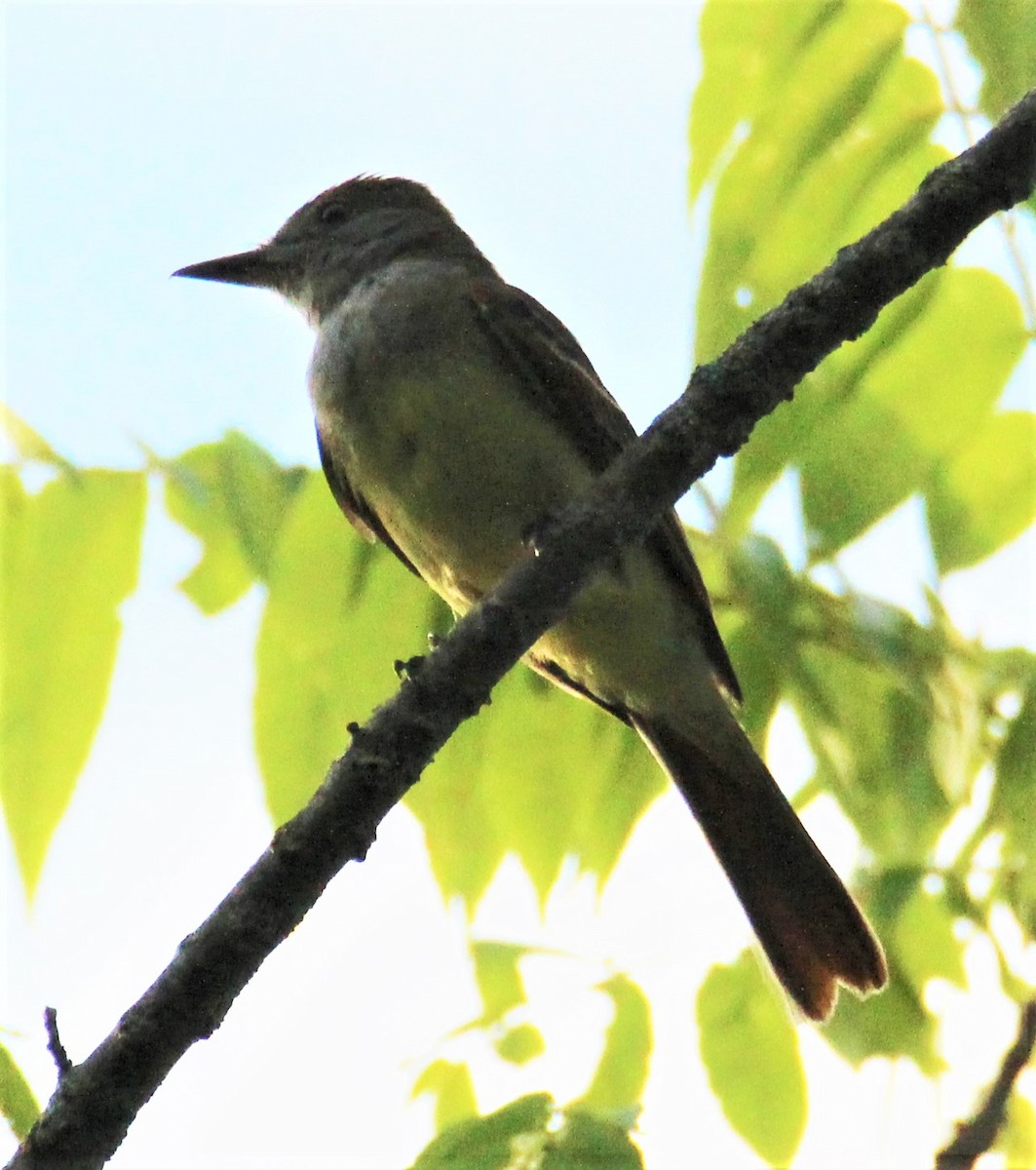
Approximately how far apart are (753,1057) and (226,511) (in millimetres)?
1566

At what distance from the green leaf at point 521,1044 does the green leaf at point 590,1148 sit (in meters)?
0.70

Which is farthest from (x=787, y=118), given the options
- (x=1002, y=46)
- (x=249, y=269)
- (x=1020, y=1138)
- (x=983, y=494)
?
(x=249, y=269)

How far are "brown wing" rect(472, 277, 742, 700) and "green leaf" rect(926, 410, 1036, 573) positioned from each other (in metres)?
0.68

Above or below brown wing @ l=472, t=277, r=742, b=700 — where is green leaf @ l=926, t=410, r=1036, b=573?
below

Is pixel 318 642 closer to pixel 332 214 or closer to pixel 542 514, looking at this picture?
pixel 542 514

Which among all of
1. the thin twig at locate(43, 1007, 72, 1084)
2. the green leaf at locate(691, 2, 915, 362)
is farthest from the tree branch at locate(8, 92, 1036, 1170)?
the green leaf at locate(691, 2, 915, 362)

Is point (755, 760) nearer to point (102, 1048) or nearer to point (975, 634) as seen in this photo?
point (975, 634)

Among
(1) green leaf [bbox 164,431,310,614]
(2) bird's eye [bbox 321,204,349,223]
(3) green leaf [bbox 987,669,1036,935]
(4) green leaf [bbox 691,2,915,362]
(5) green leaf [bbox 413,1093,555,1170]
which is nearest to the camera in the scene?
(5) green leaf [bbox 413,1093,555,1170]

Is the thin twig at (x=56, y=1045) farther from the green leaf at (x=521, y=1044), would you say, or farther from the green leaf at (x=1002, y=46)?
the green leaf at (x=1002, y=46)

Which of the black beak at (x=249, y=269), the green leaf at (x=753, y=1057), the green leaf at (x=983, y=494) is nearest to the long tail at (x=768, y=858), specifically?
the green leaf at (x=753, y=1057)

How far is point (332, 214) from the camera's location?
561cm

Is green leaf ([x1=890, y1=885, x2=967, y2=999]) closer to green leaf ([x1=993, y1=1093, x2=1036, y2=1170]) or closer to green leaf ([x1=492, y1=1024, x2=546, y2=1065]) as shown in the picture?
green leaf ([x1=993, y1=1093, x2=1036, y2=1170])

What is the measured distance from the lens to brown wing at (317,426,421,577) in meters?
3.66

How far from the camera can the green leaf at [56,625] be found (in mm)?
3025
